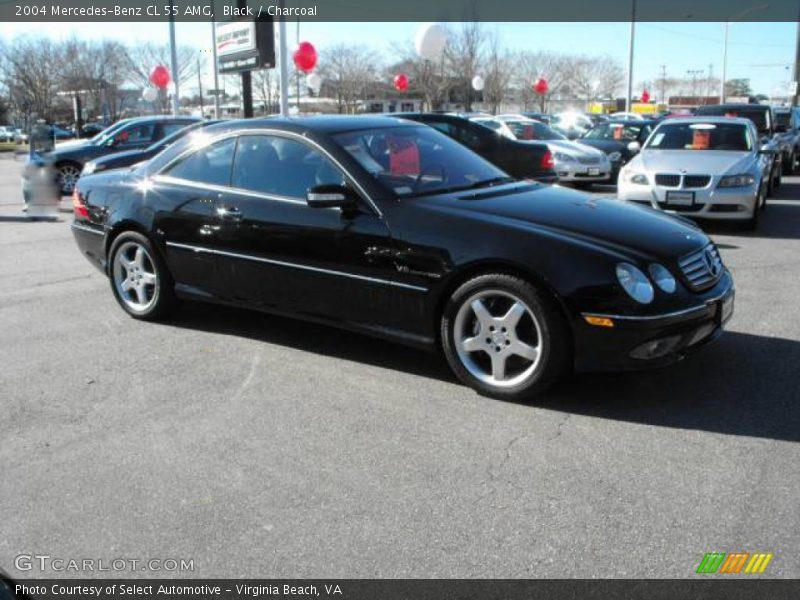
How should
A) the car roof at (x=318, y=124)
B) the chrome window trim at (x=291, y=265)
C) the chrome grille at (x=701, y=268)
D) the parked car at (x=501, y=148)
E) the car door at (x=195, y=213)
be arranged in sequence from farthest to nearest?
the parked car at (x=501, y=148), the car door at (x=195, y=213), the car roof at (x=318, y=124), the chrome window trim at (x=291, y=265), the chrome grille at (x=701, y=268)

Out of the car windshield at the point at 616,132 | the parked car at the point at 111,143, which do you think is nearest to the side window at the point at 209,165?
the parked car at the point at 111,143

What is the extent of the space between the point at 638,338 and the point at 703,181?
21.0 feet

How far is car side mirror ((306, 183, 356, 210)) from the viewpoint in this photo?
4.48m

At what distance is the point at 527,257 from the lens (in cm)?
400

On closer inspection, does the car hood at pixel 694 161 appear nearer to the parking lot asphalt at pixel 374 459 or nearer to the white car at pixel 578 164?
the white car at pixel 578 164

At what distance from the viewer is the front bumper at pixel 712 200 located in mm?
9352

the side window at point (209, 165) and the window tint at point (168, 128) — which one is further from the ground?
the window tint at point (168, 128)

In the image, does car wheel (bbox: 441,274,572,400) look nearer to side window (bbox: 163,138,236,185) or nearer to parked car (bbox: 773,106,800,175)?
side window (bbox: 163,138,236,185)

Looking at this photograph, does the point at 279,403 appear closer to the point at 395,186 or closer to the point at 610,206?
the point at 395,186

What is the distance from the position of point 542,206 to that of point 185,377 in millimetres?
2404

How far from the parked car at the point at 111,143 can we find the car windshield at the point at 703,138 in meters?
9.55

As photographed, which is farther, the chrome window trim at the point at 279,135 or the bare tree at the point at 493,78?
the bare tree at the point at 493,78

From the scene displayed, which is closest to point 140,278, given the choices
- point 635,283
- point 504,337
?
point 504,337
